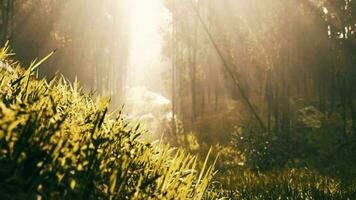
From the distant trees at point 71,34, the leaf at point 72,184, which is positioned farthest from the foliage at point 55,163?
the distant trees at point 71,34

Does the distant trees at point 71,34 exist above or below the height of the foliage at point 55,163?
above

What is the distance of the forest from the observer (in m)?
1.90

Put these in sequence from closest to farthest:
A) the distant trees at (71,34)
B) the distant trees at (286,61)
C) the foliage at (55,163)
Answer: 1. the foliage at (55,163)
2. the distant trees at (286,61)
3. the distant trees at (71,34)

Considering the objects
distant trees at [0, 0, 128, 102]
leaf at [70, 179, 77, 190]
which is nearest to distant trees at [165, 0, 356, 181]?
distant trees at [0, 0, 128, 102]

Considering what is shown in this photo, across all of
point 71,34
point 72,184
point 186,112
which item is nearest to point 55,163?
point 72,184

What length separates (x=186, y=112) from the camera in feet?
138

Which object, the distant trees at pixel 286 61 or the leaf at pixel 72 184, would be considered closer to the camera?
the leaf at pixel 72 184

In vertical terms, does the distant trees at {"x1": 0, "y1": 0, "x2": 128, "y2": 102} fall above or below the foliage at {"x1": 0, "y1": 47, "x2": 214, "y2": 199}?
above

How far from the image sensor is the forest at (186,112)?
1900 millimetres

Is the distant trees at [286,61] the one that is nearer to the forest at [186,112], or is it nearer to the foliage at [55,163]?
the forest at [186,112]

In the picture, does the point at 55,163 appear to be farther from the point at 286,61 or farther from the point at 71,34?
the point at 71,34

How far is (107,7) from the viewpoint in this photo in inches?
2164

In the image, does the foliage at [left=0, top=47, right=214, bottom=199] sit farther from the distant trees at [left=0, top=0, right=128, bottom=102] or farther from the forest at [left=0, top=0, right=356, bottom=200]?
the distant trees at [left=0, top=0, right=128, bottom=102]

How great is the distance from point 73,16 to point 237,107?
1913 centimetres
